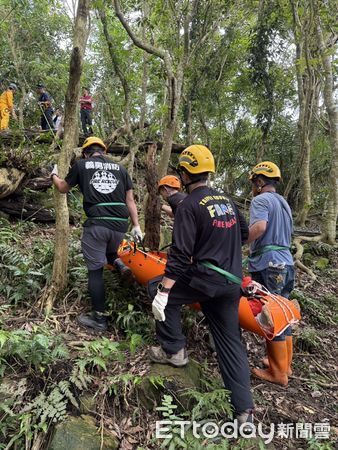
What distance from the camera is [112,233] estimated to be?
4.45 meters

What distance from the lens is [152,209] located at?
18.1 ft

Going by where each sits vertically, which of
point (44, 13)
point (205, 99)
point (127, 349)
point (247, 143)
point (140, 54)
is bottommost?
point (127, 349)

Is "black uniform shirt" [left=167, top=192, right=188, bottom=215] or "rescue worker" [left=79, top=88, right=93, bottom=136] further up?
"rescue worker" [left=79, top=88, right=93, bottom=136]

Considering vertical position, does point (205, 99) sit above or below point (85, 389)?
above

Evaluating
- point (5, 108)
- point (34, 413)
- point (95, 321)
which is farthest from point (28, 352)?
point (5, 108)

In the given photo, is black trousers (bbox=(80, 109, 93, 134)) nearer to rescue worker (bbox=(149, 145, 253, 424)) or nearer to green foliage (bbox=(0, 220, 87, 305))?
green foliage (bbox=(0, 220, 87, 305))

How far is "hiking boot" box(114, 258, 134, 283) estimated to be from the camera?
475 centimetres

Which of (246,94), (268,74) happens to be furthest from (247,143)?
(268,74)

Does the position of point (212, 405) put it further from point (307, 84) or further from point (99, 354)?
point (307, 84)

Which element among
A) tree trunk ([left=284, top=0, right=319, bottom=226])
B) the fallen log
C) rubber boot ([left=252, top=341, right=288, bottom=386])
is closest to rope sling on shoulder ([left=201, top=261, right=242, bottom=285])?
rubber boot ([left=252, top=341, right=288, bottom=386])

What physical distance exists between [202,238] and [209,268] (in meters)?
0.29

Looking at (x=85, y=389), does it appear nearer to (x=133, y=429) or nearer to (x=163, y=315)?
(x=133, y=429)

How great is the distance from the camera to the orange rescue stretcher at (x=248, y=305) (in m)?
3.72

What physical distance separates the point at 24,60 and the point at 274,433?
18242 mm
